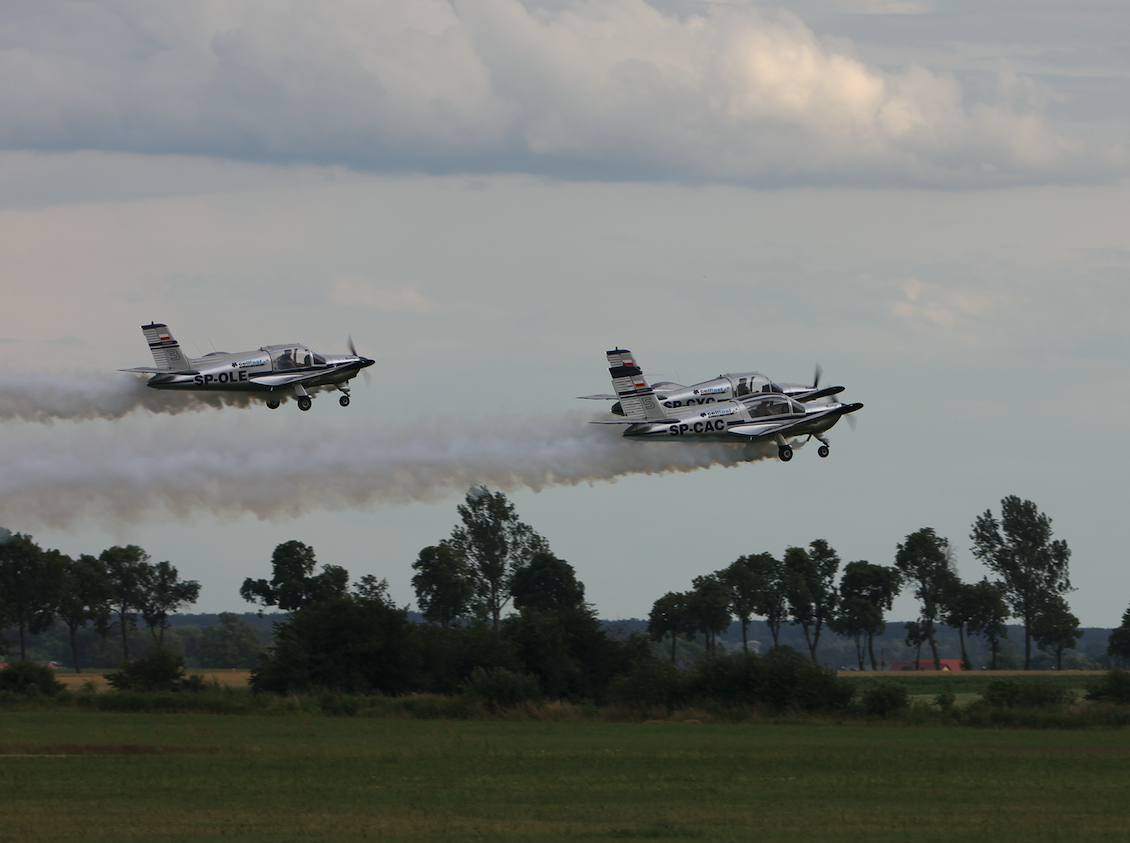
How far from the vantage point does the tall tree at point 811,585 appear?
6486 inches

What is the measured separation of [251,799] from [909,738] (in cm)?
3357

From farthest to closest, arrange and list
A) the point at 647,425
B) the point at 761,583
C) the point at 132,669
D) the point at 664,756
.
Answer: the point at 761,583
the point at 132,669
the point at 647,425
the point at 664,756

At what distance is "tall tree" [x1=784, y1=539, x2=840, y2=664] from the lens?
541ft

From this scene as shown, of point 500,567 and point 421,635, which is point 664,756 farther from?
point 500,567

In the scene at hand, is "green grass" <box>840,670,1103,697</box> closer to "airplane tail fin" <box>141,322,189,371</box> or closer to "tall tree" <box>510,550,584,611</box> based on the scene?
"tall tree" <box>510,550,584,611</box>

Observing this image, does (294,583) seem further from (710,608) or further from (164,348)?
(164,348)

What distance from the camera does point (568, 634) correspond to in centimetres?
9344

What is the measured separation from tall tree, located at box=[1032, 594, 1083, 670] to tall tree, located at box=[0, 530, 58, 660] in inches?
4691

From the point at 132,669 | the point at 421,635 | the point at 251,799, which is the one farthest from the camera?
the point at 421,635

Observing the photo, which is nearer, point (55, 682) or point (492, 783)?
point (492, 783)

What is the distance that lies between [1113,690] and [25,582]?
115 metres

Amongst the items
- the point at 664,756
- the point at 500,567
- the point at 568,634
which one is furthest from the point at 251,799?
the point at 500,567

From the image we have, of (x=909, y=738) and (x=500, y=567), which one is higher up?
(x=500, y=567)

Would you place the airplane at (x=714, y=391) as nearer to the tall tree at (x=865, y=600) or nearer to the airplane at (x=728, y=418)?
the airplane at (x=728, y=418)
